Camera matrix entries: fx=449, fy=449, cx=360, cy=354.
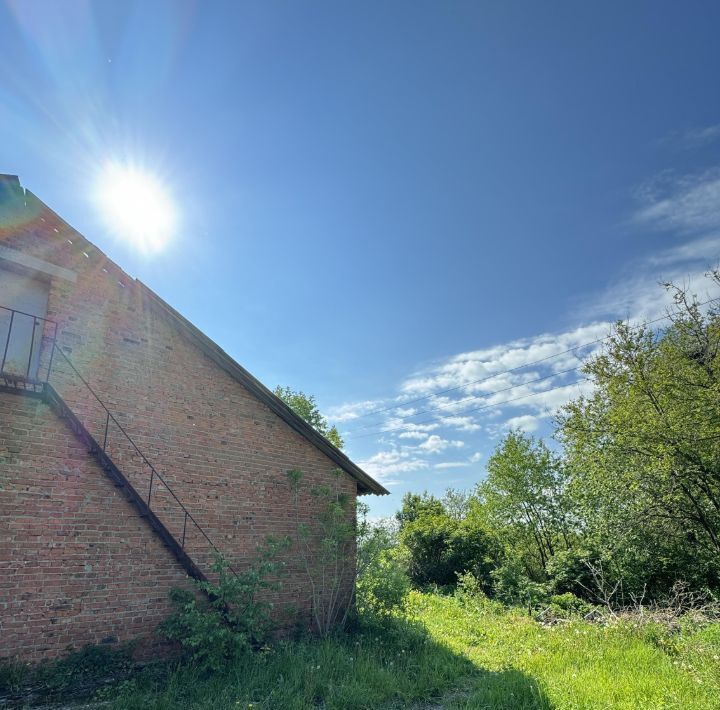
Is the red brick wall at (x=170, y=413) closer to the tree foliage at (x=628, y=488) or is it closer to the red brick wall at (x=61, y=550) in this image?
the red brick wall at (x=61, y=550)

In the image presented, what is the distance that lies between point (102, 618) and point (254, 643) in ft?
7.50

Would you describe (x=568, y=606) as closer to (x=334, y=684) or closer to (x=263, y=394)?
(x=334, y=684)

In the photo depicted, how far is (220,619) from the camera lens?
6652 millimetres

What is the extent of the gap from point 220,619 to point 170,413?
3.39m

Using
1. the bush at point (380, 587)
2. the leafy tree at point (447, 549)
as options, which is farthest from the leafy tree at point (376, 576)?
the leafy tree at point (447, 549)

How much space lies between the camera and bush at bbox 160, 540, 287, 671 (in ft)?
20.8

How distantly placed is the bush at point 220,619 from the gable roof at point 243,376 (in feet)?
10.1

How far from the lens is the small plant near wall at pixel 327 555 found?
904 centimetres

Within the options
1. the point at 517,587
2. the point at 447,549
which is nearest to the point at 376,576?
the point at 517,587

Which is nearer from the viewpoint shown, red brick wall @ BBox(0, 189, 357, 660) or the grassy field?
the grassy field

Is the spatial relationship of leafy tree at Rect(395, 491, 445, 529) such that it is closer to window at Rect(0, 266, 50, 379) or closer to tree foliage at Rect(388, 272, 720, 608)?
tree foliage at Rect(388, 272, 720, 608)

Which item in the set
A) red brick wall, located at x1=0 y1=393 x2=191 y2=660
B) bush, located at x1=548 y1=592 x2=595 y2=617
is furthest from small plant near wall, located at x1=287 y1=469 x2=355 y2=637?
bush, located at x1=548 y1=592 x2=595 y2=617

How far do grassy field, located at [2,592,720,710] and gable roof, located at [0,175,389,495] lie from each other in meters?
3.22

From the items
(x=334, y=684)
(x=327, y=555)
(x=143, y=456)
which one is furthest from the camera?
(x=327, y=555)
